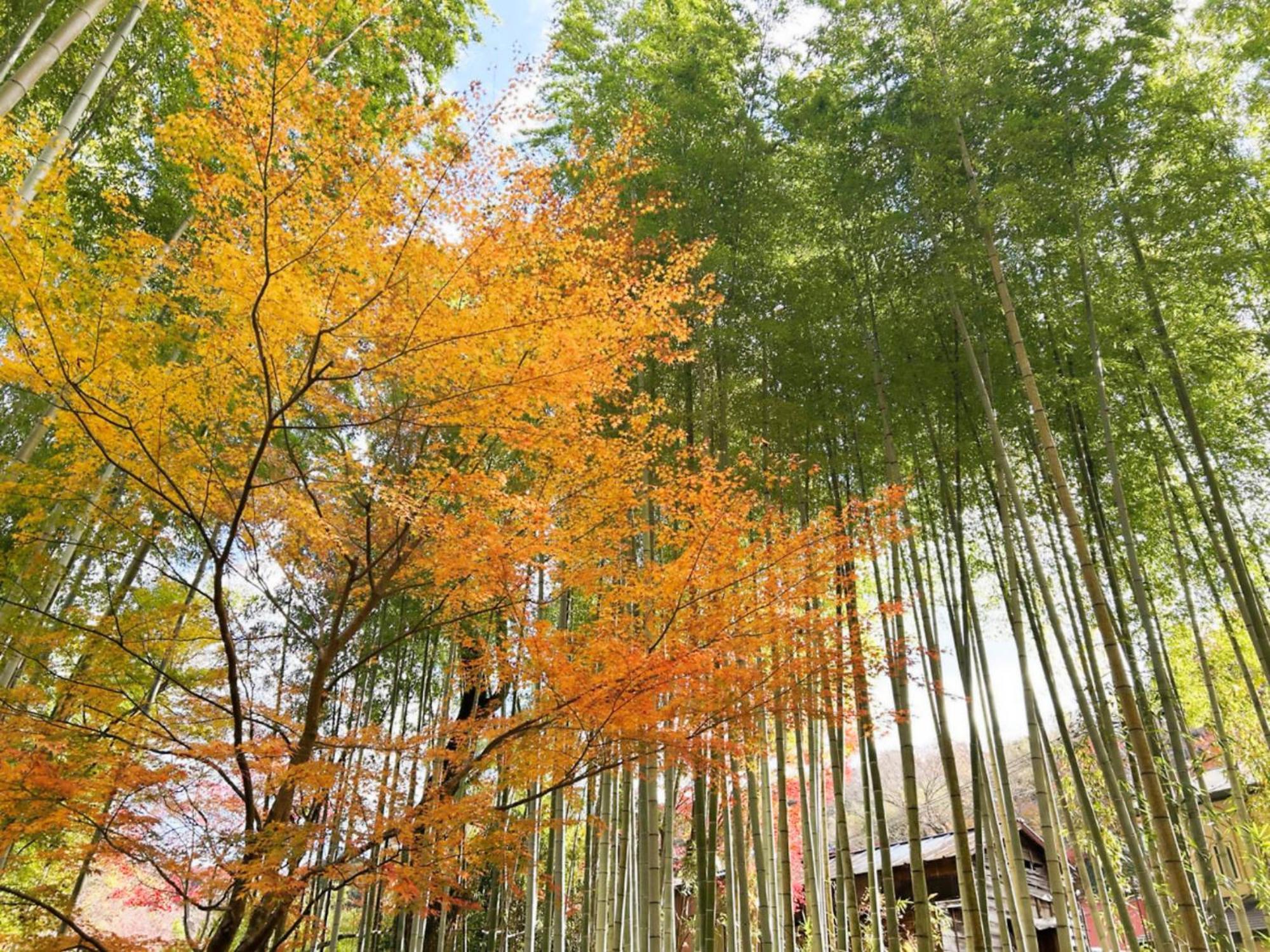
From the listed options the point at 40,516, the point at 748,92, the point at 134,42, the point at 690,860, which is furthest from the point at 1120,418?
the point at 134,42

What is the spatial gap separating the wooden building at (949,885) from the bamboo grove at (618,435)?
350 cm

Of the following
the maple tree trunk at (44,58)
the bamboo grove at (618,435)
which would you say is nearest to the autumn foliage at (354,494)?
the bamboo grove at (618,435)

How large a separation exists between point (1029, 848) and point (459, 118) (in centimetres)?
1566

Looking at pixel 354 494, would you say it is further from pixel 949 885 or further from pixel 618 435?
pixel 949 885

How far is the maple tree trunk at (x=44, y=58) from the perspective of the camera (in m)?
3.67

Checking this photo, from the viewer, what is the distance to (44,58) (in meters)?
3.74

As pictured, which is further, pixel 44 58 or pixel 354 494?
pixel 354 494

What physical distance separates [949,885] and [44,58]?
49.5 feet

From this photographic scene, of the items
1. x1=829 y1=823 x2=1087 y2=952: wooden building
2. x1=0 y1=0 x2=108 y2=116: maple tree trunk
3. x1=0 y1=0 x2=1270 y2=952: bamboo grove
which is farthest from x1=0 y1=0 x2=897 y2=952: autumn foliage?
x1=829 y1=823 x2=1087 y2=952: wooden building

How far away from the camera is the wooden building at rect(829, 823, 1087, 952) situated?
37.7ft

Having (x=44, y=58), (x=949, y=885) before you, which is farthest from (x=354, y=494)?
(x=949, y=885)

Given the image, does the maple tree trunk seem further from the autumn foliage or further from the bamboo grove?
the autumn foliage

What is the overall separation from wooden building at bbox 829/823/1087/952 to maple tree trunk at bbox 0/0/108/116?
1238cm

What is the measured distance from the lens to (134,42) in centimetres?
709
